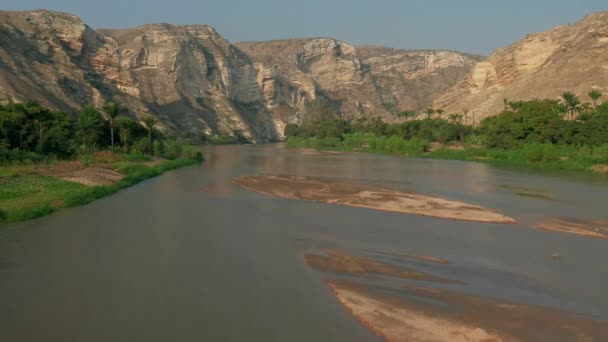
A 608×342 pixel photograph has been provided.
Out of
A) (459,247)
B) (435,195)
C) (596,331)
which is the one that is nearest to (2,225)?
(459,247)

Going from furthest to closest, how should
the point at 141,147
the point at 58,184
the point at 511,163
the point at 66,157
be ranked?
the point at 511,163 → the point at 141,147 → the point at 66,157 → the point at 58,184

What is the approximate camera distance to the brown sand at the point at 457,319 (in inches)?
346

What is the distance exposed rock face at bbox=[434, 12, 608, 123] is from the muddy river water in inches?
2926

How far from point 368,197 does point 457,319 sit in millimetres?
16493

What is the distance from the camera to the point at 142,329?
29.3ft

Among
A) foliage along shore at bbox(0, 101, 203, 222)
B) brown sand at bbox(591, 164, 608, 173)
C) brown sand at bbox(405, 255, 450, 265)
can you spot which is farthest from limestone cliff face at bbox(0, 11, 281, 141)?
brown sand at bbox(591, 164, 608, 173)

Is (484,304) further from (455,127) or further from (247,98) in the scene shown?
(247,98)

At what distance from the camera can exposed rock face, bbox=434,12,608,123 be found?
87.8 meters

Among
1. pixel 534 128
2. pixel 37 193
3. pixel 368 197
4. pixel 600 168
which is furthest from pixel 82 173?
pixel 534 128

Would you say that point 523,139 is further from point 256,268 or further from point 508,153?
point 256,268

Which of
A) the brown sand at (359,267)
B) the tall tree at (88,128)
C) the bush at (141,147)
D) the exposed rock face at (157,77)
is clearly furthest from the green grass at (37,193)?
the exposed rock face at (157,77)

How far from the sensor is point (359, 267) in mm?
12945

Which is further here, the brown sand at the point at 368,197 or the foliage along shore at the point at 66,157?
the brown sand at the point at 368,197

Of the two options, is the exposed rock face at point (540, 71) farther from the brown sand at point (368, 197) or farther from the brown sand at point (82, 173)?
the brown sand at point (82, 173)
